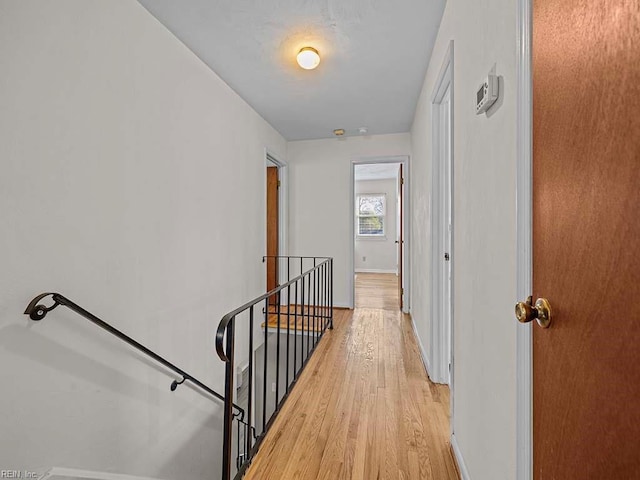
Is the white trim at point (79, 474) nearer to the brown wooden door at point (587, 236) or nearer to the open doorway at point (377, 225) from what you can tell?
the brown wooden door at point (587, 236)

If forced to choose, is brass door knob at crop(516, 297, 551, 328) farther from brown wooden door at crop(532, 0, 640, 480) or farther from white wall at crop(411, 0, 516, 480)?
white wall at crop(411, 0, 516, 480)

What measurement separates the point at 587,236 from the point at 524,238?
0.24 meters

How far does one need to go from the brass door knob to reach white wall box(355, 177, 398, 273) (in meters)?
7.34

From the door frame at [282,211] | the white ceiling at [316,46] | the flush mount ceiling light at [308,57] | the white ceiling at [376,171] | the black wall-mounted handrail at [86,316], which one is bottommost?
the black wall-mounted handrail at [86,316]

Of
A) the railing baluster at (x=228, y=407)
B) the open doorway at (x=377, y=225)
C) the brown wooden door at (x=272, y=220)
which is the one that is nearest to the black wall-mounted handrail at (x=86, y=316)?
the railing baluster at (x=228, y=407)

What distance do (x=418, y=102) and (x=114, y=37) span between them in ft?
8.79

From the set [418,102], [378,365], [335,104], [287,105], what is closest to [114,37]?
[287,105]

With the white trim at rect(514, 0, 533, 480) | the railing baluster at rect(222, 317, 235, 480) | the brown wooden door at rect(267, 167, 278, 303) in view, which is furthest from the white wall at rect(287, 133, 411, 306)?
the white trim at rect(514, 0, 533, 480)

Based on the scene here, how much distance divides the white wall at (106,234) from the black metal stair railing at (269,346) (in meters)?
0.48

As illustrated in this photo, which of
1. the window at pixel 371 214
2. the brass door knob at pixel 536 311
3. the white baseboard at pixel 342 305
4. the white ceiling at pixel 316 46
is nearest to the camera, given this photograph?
the brass door knob at pixel 536 311

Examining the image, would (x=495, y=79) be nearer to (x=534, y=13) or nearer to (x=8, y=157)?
(x=534, y=13)

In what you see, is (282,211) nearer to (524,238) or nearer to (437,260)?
(437,260)

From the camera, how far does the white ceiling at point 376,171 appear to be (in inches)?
270

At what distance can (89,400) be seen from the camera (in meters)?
1.56
